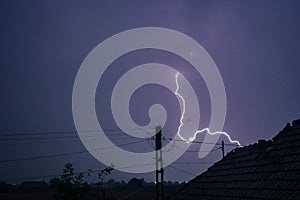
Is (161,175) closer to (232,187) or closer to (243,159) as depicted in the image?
(243,159)

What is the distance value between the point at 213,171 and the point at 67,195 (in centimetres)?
681

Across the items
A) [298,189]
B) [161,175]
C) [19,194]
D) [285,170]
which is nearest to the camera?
[298,189]

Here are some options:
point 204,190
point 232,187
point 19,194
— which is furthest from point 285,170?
point 19,194

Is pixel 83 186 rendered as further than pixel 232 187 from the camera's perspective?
Yes

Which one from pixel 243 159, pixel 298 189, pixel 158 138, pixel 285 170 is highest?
pixel 158 138

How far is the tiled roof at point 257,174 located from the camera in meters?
8.05

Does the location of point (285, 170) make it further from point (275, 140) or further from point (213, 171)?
point (213, 171)

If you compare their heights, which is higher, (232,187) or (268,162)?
(268,162)

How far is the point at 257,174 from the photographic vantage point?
967 cm

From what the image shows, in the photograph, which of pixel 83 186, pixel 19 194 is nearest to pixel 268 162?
pixel 83 186

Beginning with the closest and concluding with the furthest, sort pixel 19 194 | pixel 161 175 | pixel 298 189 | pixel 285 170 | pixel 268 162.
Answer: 1. pixel 298 189
2. pixel 285 170
3. pixel 268 162
4. pixel 161 175
5. pixel 19 194

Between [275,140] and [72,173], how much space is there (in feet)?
28.2

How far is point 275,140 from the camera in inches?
455

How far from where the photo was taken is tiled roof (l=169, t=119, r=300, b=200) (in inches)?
317
